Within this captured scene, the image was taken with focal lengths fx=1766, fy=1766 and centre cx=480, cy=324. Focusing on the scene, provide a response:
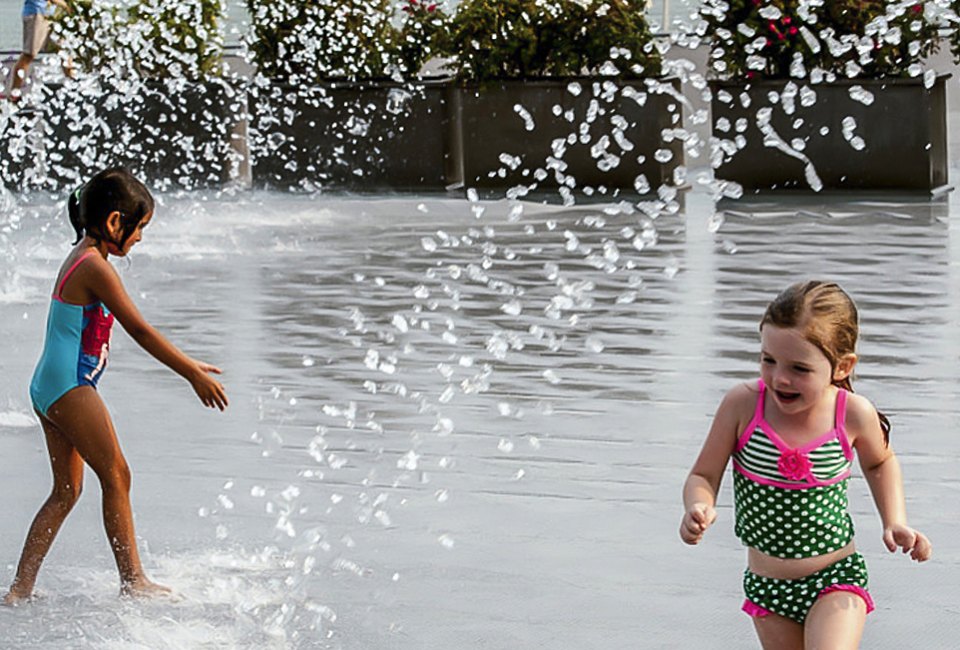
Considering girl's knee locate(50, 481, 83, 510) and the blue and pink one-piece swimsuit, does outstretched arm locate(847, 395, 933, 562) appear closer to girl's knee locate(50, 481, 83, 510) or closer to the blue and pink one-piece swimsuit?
the blue and pink one-piece swimsuit

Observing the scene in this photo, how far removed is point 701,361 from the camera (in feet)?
22.9

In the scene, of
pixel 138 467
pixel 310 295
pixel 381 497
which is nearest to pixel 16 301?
pixel 310 295

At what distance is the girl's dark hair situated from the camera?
13.5 ft

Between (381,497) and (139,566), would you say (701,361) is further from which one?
(139,566)

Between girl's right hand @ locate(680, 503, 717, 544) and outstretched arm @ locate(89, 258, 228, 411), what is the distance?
53.4 inches

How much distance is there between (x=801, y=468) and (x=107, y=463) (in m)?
1.78

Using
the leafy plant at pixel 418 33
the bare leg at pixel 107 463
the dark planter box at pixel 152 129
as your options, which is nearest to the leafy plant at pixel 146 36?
the dark planter box at pixel 152 129

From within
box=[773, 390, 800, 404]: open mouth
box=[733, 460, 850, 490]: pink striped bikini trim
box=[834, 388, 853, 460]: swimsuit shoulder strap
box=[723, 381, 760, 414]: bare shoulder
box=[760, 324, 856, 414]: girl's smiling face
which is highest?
box=[760, 324, 856, 414]: girl's smiling face

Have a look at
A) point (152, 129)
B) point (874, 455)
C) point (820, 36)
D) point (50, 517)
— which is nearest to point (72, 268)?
point (50, 517)

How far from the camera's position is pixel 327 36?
14016 millimetres

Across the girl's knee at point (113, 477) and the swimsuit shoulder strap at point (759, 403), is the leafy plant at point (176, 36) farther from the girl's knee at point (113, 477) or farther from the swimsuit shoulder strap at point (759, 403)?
the swimsuit shoulder strap at point (759, 403)

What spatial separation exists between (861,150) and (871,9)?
1053 millimetres

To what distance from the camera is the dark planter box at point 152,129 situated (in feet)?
47.3

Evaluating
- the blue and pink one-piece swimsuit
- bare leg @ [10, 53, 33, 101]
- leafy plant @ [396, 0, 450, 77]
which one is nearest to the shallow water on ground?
the blue and pink one-piece swimsuit
